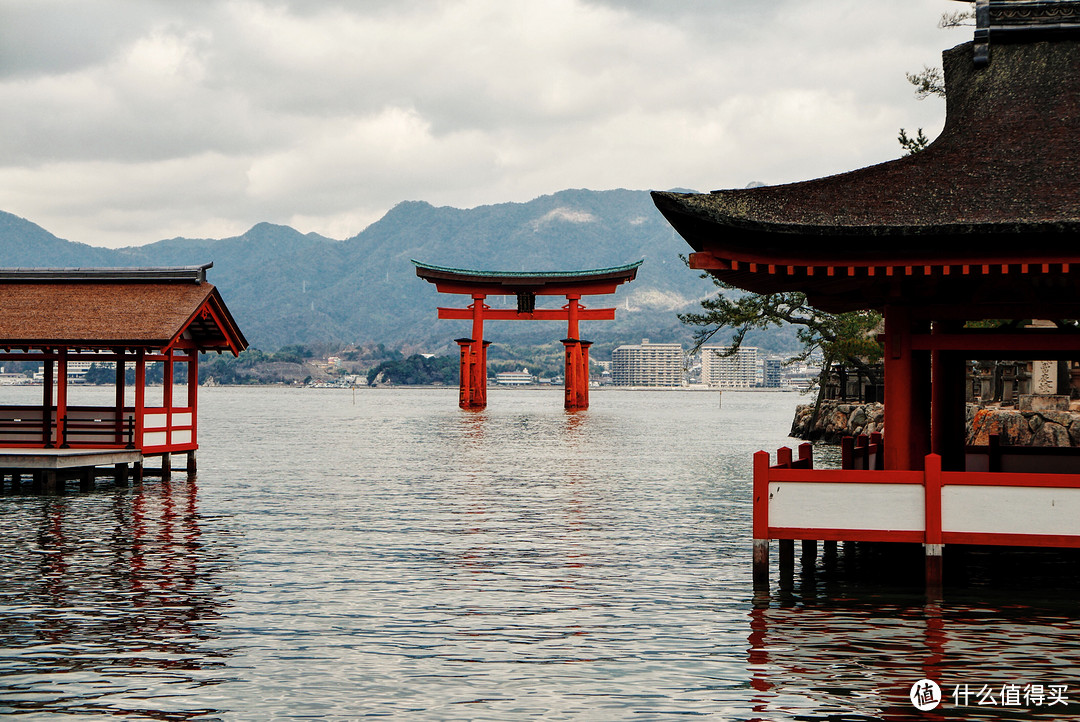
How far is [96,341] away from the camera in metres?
27.0

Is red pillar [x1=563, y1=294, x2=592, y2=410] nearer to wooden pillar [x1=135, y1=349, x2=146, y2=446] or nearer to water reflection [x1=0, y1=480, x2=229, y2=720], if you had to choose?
wooden pillar [x1=135, y1=349, x2=146, y2=446]

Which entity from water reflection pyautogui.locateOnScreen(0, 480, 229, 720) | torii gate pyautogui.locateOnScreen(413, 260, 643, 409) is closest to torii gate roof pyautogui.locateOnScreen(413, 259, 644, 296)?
torii gate pyautogui.locateOnScreen(413, 260, 643, 409)

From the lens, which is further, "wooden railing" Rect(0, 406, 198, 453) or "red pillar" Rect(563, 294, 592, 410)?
"red pillar" Rect(563, 294, 592, 410)

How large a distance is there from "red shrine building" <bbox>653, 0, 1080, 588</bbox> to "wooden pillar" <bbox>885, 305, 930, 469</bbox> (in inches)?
0.9

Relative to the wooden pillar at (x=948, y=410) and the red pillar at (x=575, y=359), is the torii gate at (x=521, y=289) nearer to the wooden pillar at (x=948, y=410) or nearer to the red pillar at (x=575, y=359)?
the red pillar at (x=575, y=359)

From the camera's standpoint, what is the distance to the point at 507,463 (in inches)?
1677

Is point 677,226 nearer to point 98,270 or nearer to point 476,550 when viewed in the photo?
point 476,550

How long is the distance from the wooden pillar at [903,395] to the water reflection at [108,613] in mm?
9375

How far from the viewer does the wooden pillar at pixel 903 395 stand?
52.1 feet

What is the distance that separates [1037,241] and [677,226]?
14.4ft

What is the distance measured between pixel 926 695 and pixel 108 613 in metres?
9.47

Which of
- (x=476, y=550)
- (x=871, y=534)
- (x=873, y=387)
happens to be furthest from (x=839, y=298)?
(x=873, y=387)

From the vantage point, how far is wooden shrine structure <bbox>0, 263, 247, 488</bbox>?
27391mm

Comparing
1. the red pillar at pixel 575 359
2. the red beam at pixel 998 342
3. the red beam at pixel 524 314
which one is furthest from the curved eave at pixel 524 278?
the red beam at pixel 998 342
